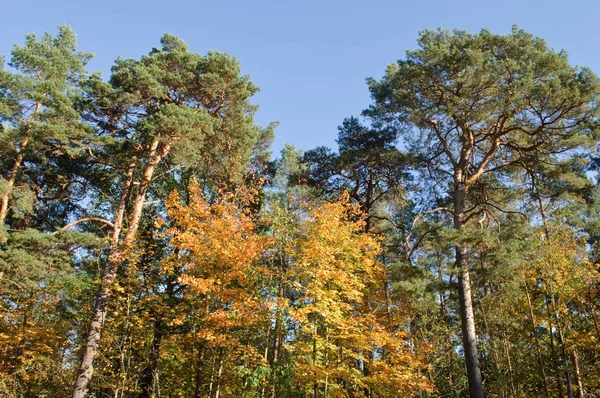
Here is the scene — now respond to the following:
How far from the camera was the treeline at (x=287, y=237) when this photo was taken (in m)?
8.84

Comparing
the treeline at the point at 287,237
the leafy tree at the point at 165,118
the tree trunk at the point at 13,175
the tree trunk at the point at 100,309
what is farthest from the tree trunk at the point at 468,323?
the tree trunk at the point at 13,175

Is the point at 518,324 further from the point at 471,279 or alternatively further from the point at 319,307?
the point at 319,307

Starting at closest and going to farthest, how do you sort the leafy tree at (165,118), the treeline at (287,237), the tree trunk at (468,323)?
the treeline at (287,237) < the tree trunk at (468,323) < the leafy tree at (165,118)

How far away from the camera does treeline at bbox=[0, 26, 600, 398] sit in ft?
29.0

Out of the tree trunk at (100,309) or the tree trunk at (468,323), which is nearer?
the tree trunk at (100,309)

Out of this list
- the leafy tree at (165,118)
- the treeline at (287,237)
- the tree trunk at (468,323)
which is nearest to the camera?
the treeline at (287,237)

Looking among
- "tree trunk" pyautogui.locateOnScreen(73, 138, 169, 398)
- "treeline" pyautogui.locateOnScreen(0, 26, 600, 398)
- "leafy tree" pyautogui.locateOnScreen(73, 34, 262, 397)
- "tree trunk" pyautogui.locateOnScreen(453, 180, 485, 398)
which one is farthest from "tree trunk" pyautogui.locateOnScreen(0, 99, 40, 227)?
"tree trunk" pyautogui.locateOnScreen(453, 180, 485, 398)

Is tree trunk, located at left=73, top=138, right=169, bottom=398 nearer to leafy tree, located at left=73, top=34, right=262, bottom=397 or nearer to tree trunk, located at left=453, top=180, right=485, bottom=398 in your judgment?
leafy tree, located at left=73, top=34, right=262, bottom=397

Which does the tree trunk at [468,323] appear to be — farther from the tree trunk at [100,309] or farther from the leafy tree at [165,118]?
the tree trunk at [100,309]

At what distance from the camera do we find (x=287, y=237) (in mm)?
10156

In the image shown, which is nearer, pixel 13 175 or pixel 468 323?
pixel 468 323

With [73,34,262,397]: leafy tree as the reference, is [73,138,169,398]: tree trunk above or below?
below

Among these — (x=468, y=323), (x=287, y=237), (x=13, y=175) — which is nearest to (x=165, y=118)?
(x=287, y=237)

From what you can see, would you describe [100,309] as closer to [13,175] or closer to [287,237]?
[287,237]
